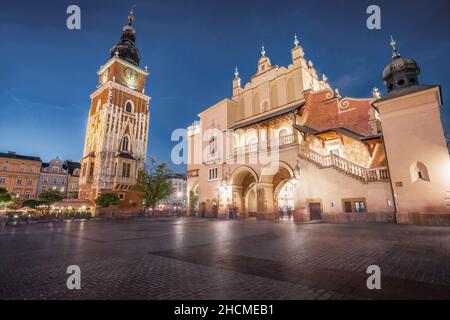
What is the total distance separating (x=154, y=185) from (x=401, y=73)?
33.8 meters

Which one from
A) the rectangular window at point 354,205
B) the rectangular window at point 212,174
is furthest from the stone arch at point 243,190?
the rectangular window at point 354,205

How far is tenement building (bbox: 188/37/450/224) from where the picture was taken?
14180 mm

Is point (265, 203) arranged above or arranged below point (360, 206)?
above

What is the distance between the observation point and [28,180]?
52.2 metres

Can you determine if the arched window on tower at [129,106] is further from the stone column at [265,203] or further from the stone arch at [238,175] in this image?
the stone column at [265,203]

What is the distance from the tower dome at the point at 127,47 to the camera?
4830cm

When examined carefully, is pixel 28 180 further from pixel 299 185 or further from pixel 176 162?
pixel 299 185

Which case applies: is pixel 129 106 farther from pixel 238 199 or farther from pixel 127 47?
pixel 238 199

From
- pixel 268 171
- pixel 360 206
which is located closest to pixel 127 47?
pixel 268 171

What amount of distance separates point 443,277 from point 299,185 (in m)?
15.3

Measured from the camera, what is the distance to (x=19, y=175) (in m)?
51.1

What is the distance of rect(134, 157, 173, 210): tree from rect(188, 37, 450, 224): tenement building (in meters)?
6.00

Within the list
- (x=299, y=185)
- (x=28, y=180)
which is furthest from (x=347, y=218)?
(x=28, y=180)

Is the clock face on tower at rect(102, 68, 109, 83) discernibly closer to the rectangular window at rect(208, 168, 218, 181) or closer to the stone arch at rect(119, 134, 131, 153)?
the stone arch at rect(119, 134, 131, 153)
